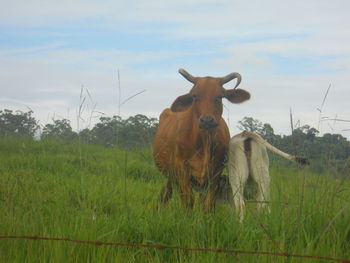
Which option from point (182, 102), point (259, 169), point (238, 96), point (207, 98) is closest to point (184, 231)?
point (259, 169)

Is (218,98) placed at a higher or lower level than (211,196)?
higher

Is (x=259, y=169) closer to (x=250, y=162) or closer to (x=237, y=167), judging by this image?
(x=250, y=162)

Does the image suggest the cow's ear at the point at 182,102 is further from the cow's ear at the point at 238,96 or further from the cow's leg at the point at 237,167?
the cow's leg at the point at 237,167

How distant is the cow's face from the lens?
229 inches

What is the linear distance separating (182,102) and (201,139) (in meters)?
0.82

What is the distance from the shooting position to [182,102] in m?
6.76

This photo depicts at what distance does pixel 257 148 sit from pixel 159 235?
203 cm

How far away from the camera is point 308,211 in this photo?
3562 mm

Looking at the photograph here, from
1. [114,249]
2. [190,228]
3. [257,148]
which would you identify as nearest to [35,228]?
[114,249]

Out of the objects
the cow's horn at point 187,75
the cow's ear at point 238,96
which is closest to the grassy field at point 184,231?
the cow's ear at point 238,96

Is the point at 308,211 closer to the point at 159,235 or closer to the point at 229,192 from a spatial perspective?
the point at 159,235

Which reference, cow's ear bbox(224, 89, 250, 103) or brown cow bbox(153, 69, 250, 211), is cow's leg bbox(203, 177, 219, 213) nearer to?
brown cow bbox(153, 69, 250, 211)

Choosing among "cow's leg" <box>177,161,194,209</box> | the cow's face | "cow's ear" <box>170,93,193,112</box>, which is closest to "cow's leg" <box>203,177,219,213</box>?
"cow's leg" <box>177,161,194,209</box>

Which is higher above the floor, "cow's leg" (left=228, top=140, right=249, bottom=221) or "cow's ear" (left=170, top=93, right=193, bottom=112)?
"cow's ear" (left=170, top=93, right=193, bottom=112)
